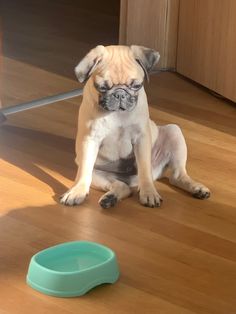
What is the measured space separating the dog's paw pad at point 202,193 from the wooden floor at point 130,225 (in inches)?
1.1

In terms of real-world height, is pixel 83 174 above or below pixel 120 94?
below

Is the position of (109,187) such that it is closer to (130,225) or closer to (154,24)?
(130,225)

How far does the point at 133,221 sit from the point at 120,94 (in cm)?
40

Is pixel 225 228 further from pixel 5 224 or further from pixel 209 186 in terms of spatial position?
pixel 5 224

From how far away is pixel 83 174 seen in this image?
98.9 inches

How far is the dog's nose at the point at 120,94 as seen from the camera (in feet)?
7.84

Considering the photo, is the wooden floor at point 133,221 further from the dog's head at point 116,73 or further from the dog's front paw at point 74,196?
the dog's head at point 116,73

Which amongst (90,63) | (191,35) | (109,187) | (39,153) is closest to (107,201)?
(109,187)

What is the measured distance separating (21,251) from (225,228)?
2.08 feet

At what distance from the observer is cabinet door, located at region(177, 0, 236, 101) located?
347cm

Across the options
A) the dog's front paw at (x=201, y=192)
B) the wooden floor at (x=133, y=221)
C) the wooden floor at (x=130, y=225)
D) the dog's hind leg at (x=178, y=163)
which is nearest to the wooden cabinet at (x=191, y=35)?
the wooden floor at (x=133, y=221)

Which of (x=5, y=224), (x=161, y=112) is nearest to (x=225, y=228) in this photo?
(x=5, y=224)

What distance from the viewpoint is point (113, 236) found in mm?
2299

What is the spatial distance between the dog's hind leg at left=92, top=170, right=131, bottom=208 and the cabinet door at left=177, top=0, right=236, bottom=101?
109 cm
